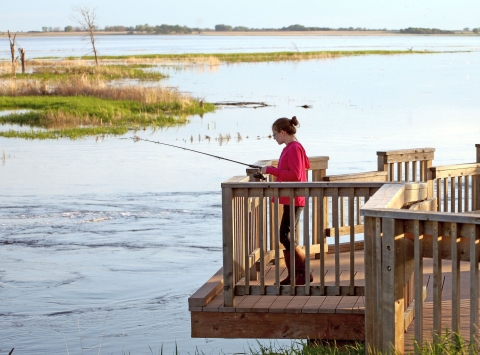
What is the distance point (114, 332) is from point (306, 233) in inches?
136

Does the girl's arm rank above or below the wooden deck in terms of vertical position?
above

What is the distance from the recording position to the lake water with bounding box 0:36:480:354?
30.6ft

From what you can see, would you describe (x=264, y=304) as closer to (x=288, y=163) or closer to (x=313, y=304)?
(x=313, y=304)

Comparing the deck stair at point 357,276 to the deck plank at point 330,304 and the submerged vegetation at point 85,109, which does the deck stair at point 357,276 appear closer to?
the deck plank at point 330,304

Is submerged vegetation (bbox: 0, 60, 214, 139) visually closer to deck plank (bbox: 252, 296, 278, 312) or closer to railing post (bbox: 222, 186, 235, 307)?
deck plank (bbox: 252, 296, 278, 312)

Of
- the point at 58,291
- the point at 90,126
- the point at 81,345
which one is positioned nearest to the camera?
the point at 81,345

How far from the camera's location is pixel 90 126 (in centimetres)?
2841

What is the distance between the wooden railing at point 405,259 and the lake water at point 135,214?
369 cm

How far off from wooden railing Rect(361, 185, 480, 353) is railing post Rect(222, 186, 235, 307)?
133cm

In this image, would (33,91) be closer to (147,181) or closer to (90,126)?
(90,126)

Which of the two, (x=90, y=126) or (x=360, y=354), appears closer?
(x=360, y=354)

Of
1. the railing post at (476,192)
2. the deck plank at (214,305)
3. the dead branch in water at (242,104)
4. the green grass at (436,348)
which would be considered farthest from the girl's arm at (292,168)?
the dead branch in water at (242,104)

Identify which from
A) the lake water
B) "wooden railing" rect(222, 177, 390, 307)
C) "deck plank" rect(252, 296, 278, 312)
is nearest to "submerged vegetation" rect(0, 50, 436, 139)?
the lake water

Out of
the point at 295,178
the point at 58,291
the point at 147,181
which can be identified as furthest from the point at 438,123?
the point at 295,178
